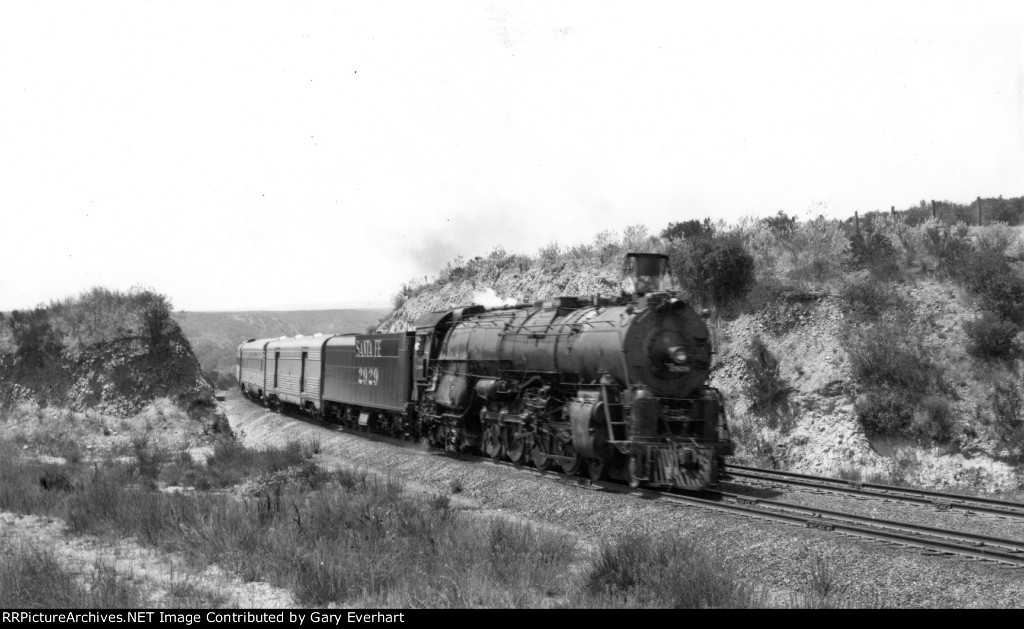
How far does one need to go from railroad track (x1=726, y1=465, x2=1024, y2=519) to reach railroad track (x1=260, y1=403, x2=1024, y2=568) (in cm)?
2

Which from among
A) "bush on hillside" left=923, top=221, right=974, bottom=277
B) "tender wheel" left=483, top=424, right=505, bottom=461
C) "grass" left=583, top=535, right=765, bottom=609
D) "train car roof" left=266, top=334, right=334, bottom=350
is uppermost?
"bush on hillside" left=923, top=221, right=974, bottom=277

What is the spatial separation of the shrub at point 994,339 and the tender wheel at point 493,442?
11327mm

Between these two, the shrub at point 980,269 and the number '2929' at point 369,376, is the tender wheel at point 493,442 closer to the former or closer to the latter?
the number '2929' at point 369,376

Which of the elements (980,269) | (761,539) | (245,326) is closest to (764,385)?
(980,269)

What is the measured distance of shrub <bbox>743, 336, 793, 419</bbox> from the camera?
19688 millimetres

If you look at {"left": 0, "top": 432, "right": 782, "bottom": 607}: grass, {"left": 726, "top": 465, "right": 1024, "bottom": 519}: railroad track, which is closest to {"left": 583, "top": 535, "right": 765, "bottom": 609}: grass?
{"left": 0, "top": 432, "right": 782, "bottom": 607}: grass

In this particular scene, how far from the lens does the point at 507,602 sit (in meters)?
6.41

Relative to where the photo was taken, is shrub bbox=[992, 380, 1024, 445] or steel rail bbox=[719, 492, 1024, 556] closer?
steel rail bbox=[719, 492, 1024, 556]

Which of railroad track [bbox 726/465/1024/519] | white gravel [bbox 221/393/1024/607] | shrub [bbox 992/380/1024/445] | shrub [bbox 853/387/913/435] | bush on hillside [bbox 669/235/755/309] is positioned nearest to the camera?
white gravel [bbox 221/393/1024/607]

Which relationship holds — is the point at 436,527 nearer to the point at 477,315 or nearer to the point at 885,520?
the point at 885,520

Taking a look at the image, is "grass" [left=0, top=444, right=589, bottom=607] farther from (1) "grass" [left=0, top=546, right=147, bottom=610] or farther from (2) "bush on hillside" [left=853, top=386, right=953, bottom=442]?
(2) "bush on hillside" [left=853, top=386, right=953, bottom=442]

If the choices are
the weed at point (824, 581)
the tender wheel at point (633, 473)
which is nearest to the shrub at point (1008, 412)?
the tender wheel at point (633, 473)

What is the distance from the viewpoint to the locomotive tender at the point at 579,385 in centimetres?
1234
